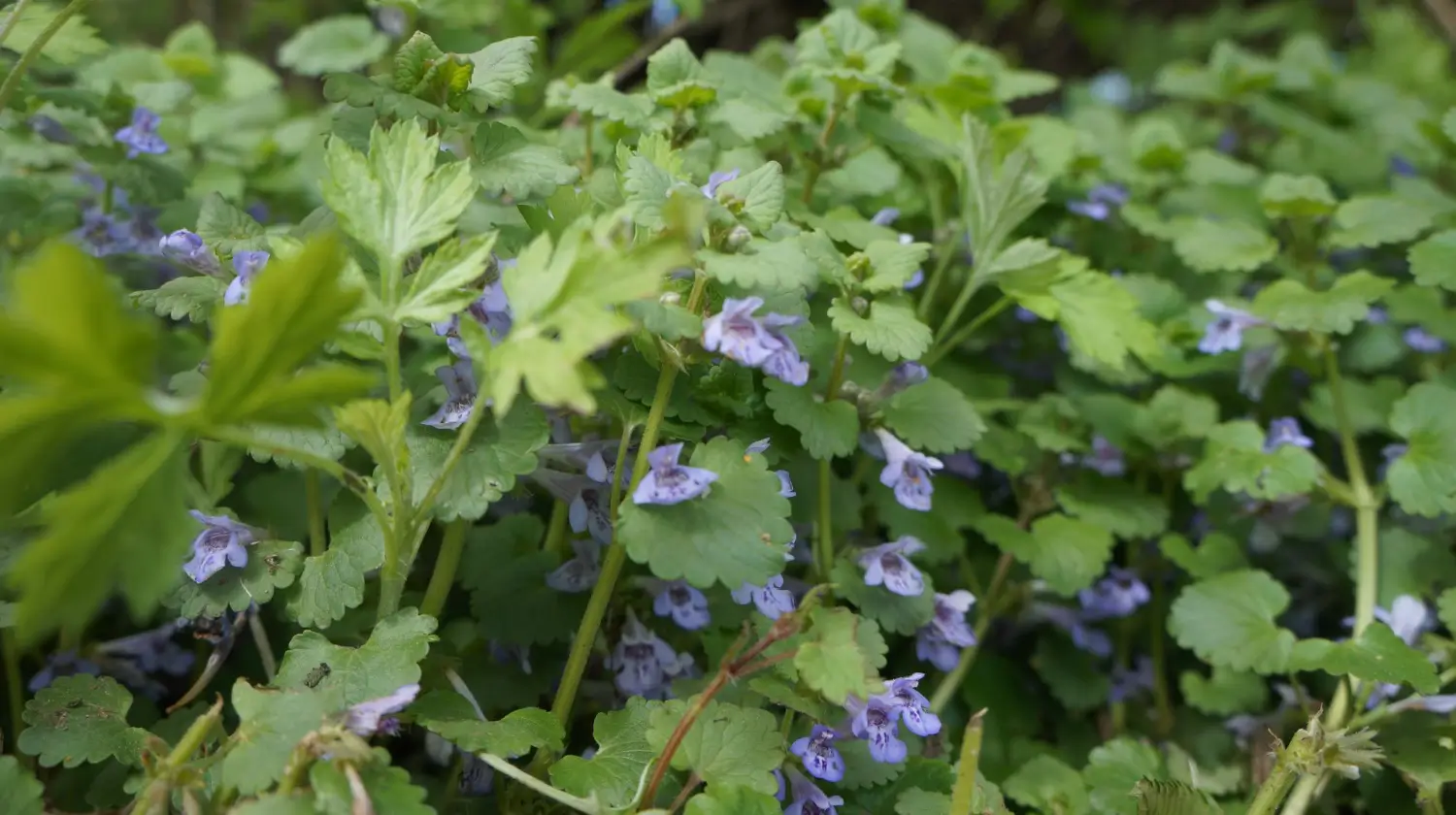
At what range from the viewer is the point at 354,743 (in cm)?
88

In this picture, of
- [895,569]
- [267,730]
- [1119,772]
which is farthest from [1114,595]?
[267,730]


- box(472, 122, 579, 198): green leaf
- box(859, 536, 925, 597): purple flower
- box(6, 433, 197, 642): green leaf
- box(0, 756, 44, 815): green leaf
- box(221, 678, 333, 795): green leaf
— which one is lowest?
box(0, 756, 44, 815): green leaf

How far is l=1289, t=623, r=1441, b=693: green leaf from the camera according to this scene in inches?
50.1

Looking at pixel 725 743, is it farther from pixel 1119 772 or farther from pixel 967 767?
pixel 1119 772

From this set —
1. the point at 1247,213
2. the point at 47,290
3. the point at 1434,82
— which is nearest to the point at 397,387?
the point at 47,290

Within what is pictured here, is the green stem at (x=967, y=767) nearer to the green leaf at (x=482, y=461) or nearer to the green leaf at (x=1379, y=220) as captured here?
the green leaf at (x=482, y=461)

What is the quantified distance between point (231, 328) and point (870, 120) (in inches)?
45.1

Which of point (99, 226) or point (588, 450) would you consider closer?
point (588, 450)

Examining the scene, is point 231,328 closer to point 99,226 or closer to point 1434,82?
point 99,226

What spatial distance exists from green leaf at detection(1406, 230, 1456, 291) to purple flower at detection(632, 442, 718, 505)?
1.21 metres

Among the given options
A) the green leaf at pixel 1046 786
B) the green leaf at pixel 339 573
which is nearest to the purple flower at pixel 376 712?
the green leaf at pixel 339 573

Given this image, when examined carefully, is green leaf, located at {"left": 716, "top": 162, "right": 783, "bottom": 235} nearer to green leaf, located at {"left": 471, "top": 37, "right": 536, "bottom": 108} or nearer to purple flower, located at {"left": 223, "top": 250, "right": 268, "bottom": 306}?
green leaf, located at {"left": 471, "top": 37, "right": 536, "bottom": 108}

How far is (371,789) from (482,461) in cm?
32

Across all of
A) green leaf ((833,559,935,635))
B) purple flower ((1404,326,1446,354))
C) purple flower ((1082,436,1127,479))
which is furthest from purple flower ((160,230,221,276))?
purple flower ((1404,326,1446,354))
